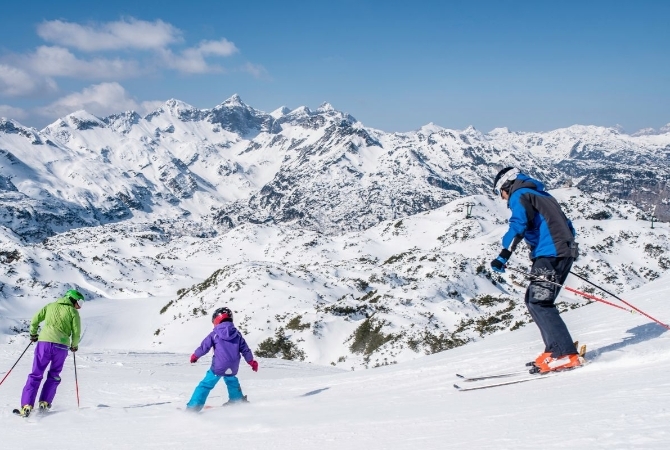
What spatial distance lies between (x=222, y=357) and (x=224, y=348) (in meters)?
0.16

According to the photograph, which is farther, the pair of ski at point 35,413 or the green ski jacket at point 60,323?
the green ski jacket at point 60,323

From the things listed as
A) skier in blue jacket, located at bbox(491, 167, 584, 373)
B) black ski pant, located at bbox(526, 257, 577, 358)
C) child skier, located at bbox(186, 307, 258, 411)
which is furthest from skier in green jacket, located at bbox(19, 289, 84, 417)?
black ski pant, located at bbox(526, 257, 577, 358)

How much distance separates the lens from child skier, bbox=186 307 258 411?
28.0 feet

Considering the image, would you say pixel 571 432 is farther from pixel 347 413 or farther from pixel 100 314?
pixel 100 314

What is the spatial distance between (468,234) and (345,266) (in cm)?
3602

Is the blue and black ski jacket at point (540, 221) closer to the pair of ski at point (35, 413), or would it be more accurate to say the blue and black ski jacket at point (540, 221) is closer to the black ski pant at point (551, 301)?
the black ski pant at point (551, 301)

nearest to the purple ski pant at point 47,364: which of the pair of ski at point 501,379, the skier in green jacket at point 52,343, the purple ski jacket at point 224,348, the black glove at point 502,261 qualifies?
the skier in green jacket at point 52,343

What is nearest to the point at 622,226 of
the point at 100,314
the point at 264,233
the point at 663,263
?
the point at 663,263

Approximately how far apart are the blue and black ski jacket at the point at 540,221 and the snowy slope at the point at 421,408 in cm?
195

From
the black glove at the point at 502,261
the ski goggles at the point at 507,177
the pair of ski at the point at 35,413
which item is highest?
the ski goggles at the point at 507,177

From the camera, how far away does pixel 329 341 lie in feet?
122

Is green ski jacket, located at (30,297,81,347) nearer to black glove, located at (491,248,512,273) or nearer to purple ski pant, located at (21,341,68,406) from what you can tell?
purple ski pant, located at (21,341,68,406)

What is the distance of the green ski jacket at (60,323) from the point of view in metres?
9.38

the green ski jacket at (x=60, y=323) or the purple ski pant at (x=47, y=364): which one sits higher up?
the green ski jacket at (x=60, y=323)
